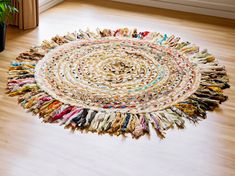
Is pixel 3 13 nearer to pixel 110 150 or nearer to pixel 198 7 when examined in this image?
pixel 110 150

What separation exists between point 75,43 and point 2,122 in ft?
3.76

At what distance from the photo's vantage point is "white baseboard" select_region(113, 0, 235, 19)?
4057 millimetres

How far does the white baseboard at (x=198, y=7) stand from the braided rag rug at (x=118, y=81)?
76cm

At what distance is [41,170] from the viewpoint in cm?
201

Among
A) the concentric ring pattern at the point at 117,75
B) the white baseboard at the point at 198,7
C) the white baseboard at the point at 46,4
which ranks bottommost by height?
the white baseboard at the point at 46,4

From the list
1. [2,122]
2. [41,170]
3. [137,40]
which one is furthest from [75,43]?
[41,170]

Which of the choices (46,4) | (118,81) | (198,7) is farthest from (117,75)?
(198,7)

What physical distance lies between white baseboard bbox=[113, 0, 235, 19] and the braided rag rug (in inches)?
30.1

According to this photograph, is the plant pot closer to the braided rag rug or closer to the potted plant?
the potted plant

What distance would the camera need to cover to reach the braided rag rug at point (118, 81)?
2439 mm

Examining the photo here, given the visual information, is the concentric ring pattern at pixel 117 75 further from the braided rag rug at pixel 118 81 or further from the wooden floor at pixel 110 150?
the wooden floor at pixel 110 150

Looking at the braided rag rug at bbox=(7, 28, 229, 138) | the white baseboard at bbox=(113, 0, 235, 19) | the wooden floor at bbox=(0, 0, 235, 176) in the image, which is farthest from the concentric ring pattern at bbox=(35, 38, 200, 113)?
the white baseboard at bbox=(113, 0, 235, 19)

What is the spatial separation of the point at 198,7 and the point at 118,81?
65.4 inches

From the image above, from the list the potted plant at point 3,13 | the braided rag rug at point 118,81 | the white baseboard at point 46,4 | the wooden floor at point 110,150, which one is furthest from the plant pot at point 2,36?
the white baseboard at point 46,4
